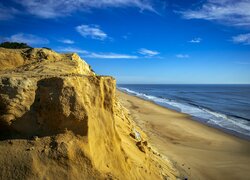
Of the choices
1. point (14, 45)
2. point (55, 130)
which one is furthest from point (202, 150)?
point (14, 45)

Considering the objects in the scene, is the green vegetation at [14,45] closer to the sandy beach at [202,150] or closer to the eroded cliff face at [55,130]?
the sandy beach at [202,150]

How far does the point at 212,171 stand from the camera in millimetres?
14031

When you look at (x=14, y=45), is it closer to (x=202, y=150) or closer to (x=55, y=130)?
(x=55, y=130)

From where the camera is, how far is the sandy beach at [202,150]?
14.0m

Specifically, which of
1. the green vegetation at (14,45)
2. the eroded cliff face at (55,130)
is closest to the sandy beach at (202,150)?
the eroded cliff face at (55,130)

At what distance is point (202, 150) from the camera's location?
716 inches

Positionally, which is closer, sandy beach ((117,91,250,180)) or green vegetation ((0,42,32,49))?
sandy beach ((117,91,250,180))

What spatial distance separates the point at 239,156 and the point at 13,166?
605 inches

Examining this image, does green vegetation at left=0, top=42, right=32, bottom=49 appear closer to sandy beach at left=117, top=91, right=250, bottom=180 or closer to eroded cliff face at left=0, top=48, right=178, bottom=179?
sandy beach at left=117, top=91, right=250, bottom=180

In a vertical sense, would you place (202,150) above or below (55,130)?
below

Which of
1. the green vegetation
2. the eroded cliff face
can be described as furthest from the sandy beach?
the green vegetation

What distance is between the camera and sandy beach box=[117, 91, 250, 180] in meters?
14.0

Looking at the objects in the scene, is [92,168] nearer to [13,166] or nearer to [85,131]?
[85,131]

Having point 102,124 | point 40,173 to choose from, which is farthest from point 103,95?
point 40,173
